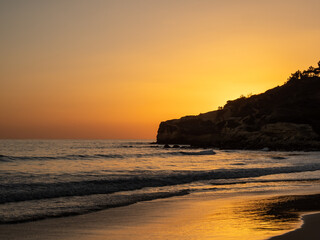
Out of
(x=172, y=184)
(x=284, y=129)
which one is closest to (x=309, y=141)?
(x=284, y=129)

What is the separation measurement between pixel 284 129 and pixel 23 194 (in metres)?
86.2

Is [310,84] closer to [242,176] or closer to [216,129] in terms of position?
[216,129]

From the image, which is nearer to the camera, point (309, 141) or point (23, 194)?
point (23, 194)

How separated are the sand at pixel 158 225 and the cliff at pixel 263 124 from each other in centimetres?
7124

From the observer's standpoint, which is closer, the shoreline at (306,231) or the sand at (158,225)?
the shoreline at (306,231)

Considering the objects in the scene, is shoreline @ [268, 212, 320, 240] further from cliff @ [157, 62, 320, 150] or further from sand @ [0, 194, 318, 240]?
cliff @ [157, 62, 320, 150]

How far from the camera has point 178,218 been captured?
10602mm

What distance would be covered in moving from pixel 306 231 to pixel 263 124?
95.1 meters

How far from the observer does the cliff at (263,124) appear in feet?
292

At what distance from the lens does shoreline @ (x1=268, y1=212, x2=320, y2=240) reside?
777cm

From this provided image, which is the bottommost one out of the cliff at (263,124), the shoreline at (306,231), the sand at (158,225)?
the sand at (158,225)

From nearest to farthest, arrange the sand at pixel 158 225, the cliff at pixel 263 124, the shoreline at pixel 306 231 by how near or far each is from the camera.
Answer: the shoreline at pixel 306 231, the sand at pixel 158 225, the cliff at pixel 263 124

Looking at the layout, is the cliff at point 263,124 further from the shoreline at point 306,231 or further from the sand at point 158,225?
the shoreline at point 306,231

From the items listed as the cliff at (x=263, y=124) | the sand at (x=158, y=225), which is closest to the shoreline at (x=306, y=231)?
the sand at (x=158, y=225)
